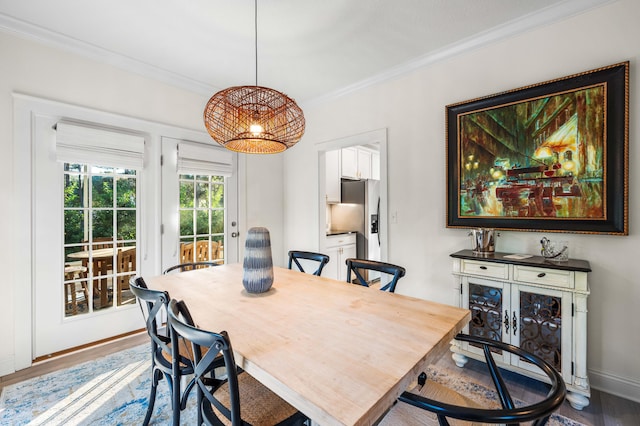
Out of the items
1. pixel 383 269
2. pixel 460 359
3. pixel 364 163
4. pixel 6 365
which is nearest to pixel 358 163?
pixel 364 163

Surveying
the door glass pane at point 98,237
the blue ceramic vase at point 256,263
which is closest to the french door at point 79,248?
the door glass pane at point 98,237

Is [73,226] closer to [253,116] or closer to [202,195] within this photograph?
[202,195]

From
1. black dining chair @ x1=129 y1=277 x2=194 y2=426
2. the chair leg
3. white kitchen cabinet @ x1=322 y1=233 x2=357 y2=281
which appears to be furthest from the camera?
white kitchen cabinet @ x1=322 y1=233 x2=357 y2=281

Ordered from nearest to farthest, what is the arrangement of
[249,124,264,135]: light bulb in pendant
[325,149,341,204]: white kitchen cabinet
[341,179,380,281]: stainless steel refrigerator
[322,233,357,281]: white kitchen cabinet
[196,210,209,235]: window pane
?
[249,124,264,135]: light bulb in pendant < [196,210,209,235]: window pane < [322,233,357,281]: white kitchen cabinet < [325,149,341,204]: white kitchen cabinet < [341,179,380,281]: stainless steel refrigerator

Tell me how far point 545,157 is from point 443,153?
2.43ft

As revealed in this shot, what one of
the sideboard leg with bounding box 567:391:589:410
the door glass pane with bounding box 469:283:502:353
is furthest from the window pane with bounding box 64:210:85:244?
the sideboard leg with bounding box 567:391:589:410

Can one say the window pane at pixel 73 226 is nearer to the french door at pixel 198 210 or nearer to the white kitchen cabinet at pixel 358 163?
the french door at pixel 198 210

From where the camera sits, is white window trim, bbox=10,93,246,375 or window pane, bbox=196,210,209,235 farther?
window pane, bbox=196,210,209,235

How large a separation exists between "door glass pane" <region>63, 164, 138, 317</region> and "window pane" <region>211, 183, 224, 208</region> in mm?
787

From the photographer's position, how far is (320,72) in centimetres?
290

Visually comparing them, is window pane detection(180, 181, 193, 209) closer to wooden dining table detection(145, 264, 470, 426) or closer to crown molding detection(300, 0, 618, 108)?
wooden dining table detection(145, 264, 470, 426)

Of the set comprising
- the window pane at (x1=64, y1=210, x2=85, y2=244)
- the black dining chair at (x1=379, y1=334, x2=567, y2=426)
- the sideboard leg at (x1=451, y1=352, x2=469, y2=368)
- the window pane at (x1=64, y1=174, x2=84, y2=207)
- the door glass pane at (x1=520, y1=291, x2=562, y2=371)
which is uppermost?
the window pane at (x1=64, y1=174, x2=84, y2=207)

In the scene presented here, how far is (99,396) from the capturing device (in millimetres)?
1829

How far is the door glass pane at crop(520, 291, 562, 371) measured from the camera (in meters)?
1.78
